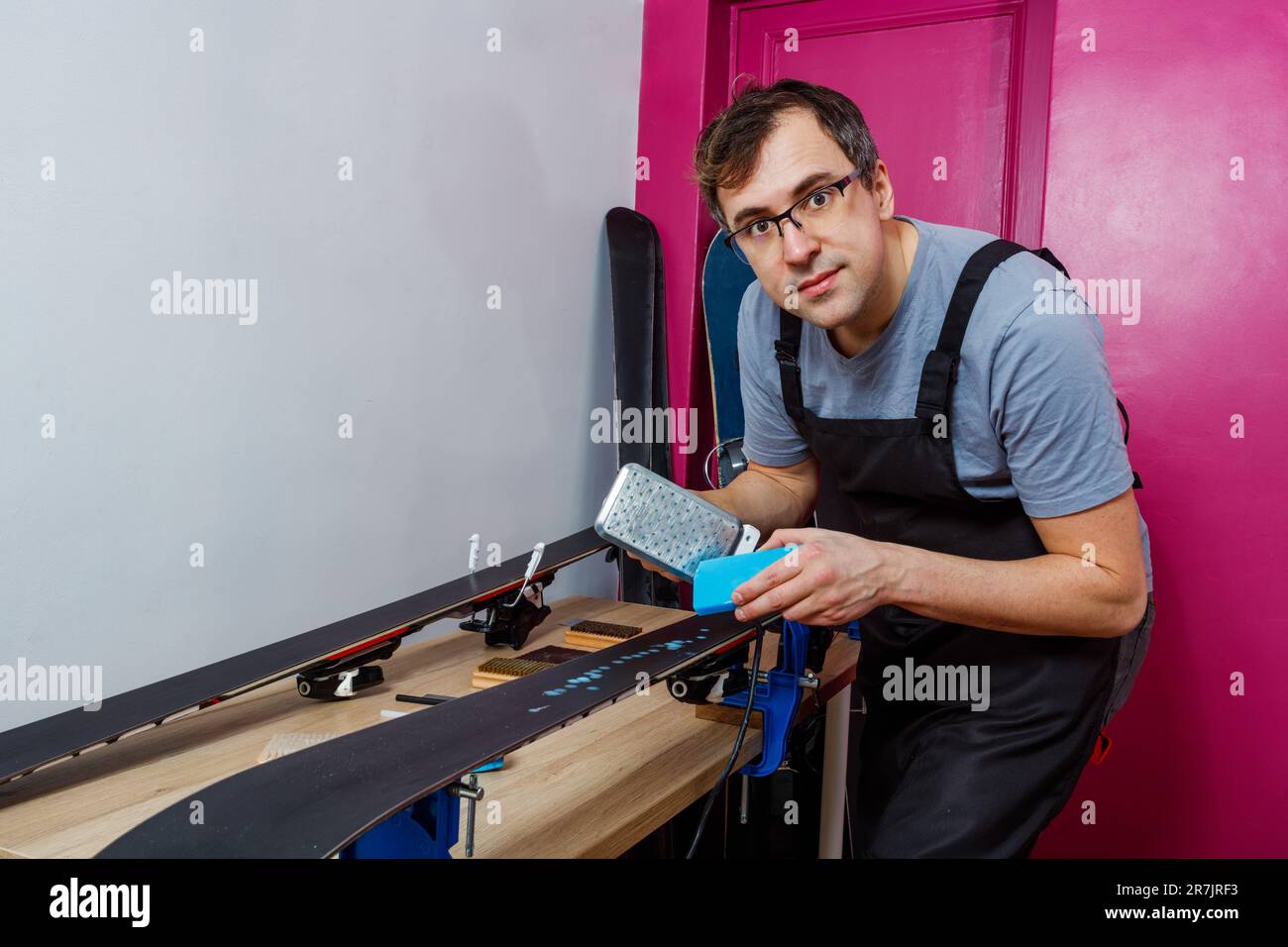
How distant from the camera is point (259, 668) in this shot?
126cm

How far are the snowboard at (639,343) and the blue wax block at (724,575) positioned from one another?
Result: 5.02 ft

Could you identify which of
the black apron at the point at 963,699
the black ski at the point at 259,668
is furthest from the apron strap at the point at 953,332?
the black ski at the point at 259,668

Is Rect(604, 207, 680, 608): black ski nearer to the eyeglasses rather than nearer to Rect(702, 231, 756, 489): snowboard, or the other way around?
Rect(702, 231, 756, 489): snowboard

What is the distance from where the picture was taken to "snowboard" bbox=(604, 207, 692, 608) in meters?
2.83

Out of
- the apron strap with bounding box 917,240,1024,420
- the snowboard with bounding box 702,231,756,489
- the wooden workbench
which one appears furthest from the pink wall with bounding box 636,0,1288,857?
the wooden workbench

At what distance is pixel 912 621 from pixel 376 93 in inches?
60.0

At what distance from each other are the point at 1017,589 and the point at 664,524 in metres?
0.45

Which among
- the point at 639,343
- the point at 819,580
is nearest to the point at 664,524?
the point at 819,580

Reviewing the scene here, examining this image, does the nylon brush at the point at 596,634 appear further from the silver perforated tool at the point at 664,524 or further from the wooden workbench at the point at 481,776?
the silver perforated tool at the point at 664,524

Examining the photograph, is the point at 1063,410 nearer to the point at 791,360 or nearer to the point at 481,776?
the point at 791,360

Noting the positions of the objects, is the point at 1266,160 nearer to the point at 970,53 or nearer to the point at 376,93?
the point at 970,53

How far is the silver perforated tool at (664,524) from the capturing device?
4.18 ft

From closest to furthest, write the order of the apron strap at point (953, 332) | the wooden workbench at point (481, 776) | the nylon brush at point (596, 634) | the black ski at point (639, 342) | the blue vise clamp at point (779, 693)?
the wooden workbench at point (481, 776)
the apron strap at point (953, 332)
the blue vise clamp at point (779, 693)
the nylon brush at point (596, 634)
the black ski at point (639, 342)
